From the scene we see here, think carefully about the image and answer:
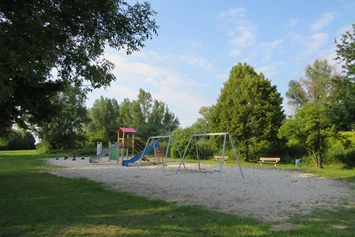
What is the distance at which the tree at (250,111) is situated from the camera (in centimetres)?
2366

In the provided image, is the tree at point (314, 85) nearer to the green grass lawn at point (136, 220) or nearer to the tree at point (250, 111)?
the tree at point (250, 111)

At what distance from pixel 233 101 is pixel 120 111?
135 feet

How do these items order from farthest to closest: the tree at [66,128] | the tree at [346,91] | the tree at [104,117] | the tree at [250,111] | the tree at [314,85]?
1. the tree at [104,117]
2. the tree at [66,128]
3. the tree at [314,85]
4. the tree at [250,111]
5. the tree at [346,91]

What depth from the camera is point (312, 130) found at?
61.0 feet

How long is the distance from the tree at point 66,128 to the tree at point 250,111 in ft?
92.7

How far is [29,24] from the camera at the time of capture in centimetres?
547

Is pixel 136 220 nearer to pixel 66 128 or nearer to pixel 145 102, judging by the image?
pixel 66 128

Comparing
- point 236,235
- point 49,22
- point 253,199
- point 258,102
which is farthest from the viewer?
point 258,102

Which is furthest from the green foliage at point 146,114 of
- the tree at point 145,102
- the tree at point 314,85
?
the tree at point 314,85

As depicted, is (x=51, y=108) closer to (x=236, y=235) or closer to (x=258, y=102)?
(x=236, y=235)

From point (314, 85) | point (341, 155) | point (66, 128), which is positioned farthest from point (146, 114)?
point (341, 155)

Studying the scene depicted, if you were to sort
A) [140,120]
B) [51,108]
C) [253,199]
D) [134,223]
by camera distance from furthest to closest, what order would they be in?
[140,120], [51,108], [253,199], [134,223]

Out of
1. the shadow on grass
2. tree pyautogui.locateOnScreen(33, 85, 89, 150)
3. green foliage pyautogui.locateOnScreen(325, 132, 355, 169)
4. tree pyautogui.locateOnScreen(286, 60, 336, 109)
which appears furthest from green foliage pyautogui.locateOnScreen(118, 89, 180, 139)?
the shadow on grass

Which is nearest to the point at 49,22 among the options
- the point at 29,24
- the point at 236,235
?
the point at 29,24
